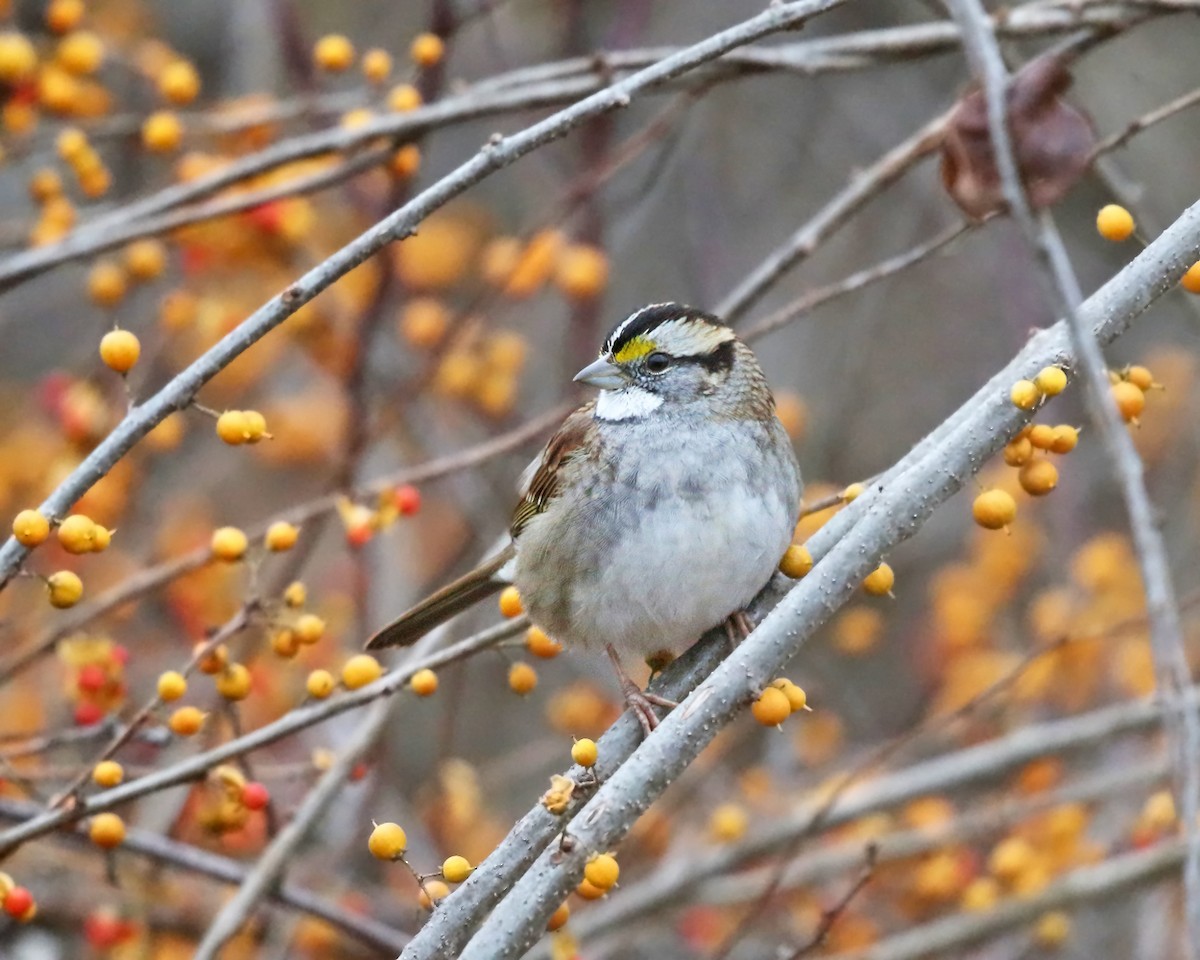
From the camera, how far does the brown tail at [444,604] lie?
3.44 metres

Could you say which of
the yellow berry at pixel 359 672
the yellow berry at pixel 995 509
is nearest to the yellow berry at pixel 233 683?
the yellow berry at pixel 359 672

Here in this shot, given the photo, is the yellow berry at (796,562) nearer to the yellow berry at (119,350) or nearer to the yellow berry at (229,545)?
the yellow berry at (229,545)

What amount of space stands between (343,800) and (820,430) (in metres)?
2.47

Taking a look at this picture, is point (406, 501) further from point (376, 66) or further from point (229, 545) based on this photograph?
point (376, 66)

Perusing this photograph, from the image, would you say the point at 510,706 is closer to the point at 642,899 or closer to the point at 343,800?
the point at 343,800

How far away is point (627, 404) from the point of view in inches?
135

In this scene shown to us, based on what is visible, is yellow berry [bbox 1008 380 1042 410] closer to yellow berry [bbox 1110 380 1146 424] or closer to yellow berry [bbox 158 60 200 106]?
yellow berry [bbox 1110 380 1146 424]

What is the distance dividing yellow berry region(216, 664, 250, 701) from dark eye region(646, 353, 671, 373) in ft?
3.94

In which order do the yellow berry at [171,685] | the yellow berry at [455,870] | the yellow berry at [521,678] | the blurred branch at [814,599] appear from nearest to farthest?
the blurred branch at [814,599], the yellow berry at [455,870], the yellow berry at [171,685], the yellow berry at [521,678]

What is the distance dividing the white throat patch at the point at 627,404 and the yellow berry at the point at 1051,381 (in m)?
1.18

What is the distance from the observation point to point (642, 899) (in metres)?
4.16

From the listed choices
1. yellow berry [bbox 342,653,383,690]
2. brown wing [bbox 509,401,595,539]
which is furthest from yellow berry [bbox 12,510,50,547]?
brown wing [bbox 509,401,595,539]

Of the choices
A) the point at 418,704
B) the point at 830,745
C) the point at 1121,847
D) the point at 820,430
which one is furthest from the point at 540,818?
the point at 418,704

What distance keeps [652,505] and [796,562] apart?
0.41m
